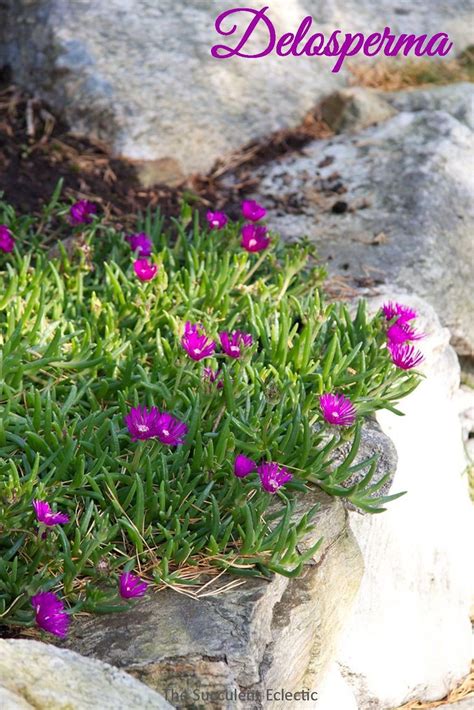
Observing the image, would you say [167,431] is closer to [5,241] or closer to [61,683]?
[61,683]

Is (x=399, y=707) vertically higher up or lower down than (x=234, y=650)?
lower down

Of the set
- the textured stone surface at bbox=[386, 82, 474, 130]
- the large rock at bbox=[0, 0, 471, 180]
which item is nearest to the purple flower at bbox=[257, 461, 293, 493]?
the large rock at bbox=[0, 0, 471, 180]

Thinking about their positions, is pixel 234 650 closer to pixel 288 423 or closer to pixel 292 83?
pixel 288 423

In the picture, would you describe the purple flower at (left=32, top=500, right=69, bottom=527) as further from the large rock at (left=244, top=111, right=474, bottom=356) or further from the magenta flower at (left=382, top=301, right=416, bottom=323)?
the large rock at (left=244, top=111, right=474, bottom=356)

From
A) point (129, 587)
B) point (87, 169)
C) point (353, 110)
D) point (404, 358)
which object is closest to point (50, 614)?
point (129, 587)

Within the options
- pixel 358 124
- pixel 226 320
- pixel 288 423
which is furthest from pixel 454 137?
pixel 288 423

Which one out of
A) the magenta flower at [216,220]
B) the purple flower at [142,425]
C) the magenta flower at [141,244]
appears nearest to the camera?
the purple flower at [142,425]

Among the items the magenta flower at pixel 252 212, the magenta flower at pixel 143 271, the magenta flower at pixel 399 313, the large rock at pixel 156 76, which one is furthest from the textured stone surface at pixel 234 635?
the large rock at pixel 156 76

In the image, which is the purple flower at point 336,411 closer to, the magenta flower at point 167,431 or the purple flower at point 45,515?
the magenta flower at point 167,431
